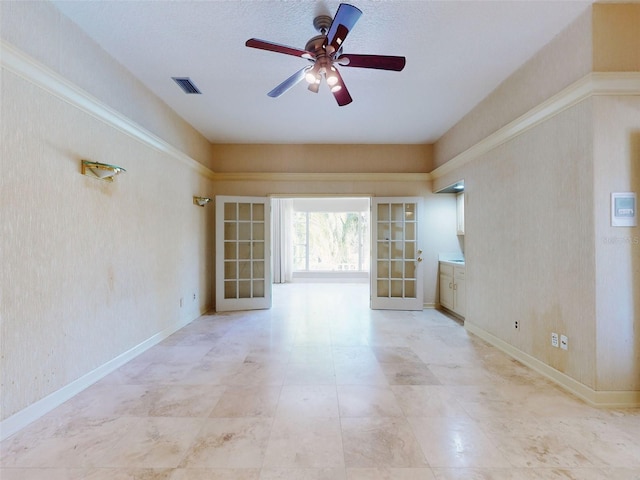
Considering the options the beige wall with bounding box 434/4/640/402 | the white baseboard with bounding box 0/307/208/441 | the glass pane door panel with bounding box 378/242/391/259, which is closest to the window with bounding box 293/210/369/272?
the glass pane door panel with bounding box 378/242/391/259

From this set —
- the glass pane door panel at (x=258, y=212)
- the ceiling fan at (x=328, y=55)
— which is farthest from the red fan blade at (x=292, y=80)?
the glass pane door panel at (x=258, y=212)

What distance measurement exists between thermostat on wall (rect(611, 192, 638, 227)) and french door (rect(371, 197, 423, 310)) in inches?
120

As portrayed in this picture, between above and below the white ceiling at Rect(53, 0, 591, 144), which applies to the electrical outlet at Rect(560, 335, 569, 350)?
below

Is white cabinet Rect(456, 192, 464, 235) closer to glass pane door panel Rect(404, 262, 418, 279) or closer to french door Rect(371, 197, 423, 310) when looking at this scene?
french door Rect(371, 197, 423, 310)

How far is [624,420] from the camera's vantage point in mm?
1957

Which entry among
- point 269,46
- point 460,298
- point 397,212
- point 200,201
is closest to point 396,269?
point 397,212

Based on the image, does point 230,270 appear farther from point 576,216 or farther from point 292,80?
point 576,216

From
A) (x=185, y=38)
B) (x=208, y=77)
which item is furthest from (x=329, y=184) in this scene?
(x=185, y=38)

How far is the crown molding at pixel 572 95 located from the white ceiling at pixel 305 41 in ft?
1.75

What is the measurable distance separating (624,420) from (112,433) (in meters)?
3.44

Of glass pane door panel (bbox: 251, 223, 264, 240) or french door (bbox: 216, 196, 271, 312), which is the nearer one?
french door (bbox: 216, 196, 271, 312)

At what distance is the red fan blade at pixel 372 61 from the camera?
2104 millimetres

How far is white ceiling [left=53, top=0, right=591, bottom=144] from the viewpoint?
2.14 metres

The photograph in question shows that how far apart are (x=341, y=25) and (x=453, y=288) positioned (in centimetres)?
408
